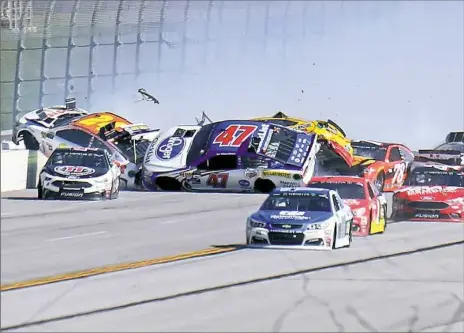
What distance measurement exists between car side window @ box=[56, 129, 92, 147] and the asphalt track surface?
8.52m

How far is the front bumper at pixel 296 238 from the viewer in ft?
56.9

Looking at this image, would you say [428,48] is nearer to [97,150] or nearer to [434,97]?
[434,97]

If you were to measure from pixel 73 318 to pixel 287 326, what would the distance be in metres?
2.01

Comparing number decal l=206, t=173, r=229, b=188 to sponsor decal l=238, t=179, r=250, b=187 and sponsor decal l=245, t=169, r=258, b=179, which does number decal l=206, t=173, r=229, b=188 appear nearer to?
sponsor decal l=238, t=179, r=250, b=187

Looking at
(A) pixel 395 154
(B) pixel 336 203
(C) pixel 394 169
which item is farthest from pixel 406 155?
(B) pixel 336 203

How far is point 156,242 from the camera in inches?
731

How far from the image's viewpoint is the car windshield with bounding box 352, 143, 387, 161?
30781 millimetres

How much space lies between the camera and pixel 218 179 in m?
28.4

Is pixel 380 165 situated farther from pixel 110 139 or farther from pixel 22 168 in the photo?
pixel 22 168

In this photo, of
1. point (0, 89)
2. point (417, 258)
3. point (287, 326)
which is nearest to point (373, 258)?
point (417, 258)

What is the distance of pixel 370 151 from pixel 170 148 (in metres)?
5.63

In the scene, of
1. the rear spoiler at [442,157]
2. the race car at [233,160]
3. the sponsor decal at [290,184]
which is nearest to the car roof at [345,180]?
the sponsor decal at [290,184]

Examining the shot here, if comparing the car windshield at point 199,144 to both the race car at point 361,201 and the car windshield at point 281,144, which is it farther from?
the race car at point 361,201

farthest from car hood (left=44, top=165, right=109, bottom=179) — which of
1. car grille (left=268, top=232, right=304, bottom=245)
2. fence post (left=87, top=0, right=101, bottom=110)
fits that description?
fence post (left=87, top=0, right=101, bottom=110)
